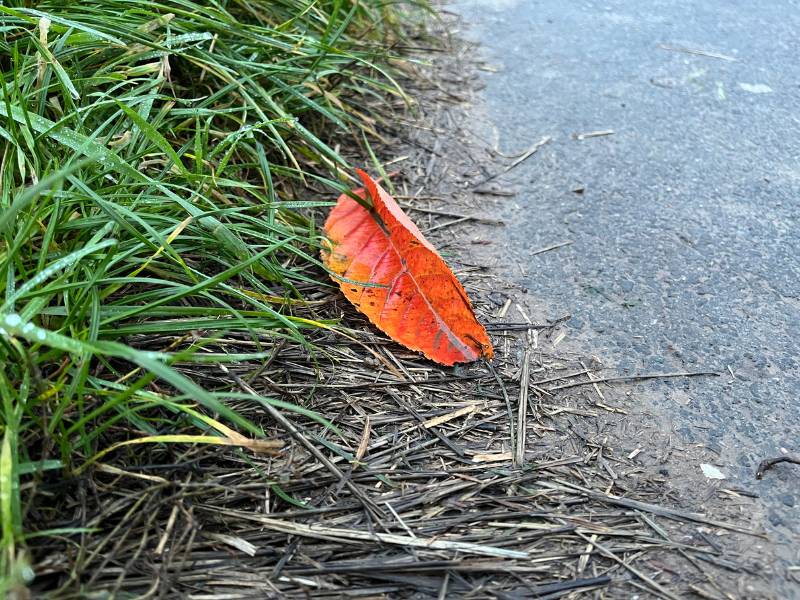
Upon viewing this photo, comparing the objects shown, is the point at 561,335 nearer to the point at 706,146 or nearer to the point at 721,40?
the point at 706,146

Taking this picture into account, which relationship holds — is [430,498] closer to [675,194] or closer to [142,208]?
[142,208]

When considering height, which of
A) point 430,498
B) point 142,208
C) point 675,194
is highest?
point 142,208


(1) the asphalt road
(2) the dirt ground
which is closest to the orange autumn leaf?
(2) the dirt ground

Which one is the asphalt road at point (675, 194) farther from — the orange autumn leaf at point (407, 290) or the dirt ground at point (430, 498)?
the orange autumn leaf at point (407, 290)

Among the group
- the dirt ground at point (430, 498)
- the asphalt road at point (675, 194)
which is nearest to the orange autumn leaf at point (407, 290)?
the dirt ground at point (430, 498)

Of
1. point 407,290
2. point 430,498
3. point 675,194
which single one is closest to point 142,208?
point 407,290

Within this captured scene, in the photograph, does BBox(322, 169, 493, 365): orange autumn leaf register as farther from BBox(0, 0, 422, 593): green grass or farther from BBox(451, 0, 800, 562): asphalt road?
BBox(451, 0, 800, 562): asphalt road
